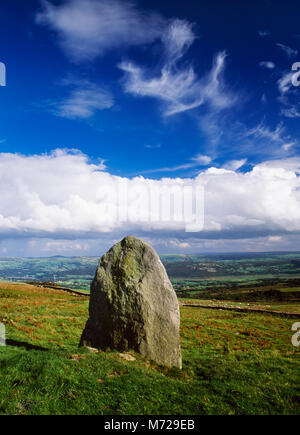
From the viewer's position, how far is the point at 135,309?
45.3ft

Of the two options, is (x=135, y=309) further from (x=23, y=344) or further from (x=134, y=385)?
(x=23, y=344)

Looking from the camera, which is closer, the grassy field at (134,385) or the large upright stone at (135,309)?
the grassy field at (134,385)

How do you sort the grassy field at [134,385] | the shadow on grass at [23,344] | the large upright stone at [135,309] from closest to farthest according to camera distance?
1. the grassy field at [134,385]
2. the large upright stone at [135,309]
3. the shadow on grass at [23,344]

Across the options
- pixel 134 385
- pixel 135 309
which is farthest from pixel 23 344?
pixel 134 385

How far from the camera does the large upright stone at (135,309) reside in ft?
44.0

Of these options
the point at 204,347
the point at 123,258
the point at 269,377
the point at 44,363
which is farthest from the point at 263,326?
the point at 44,363

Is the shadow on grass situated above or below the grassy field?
below

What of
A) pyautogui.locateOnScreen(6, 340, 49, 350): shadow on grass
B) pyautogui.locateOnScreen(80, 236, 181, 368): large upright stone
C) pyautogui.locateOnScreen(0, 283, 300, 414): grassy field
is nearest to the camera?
pyautogui.locateOnScreen(0, 283, 300, 414): grassy field

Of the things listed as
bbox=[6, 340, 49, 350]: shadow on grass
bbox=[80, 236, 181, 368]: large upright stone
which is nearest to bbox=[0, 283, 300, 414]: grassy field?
bbox=[6, 340, 49, 350]: shadow on grass

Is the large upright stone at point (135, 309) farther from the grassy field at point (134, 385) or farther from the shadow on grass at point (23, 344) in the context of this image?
the shadow on grass at point (23, 344)

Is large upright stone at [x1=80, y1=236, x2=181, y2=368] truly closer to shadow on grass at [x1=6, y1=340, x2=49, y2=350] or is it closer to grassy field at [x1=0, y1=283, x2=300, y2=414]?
grassy field at [x1=0, y1=283, x2=300, y2=414]

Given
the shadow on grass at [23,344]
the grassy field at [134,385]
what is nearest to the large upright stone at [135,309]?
the grassy field at [134,385]

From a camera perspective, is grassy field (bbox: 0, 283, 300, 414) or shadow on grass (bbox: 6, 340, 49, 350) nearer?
grassy field (bbox: 0, 283, 300, 414)

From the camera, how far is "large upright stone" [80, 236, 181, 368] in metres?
13.4
